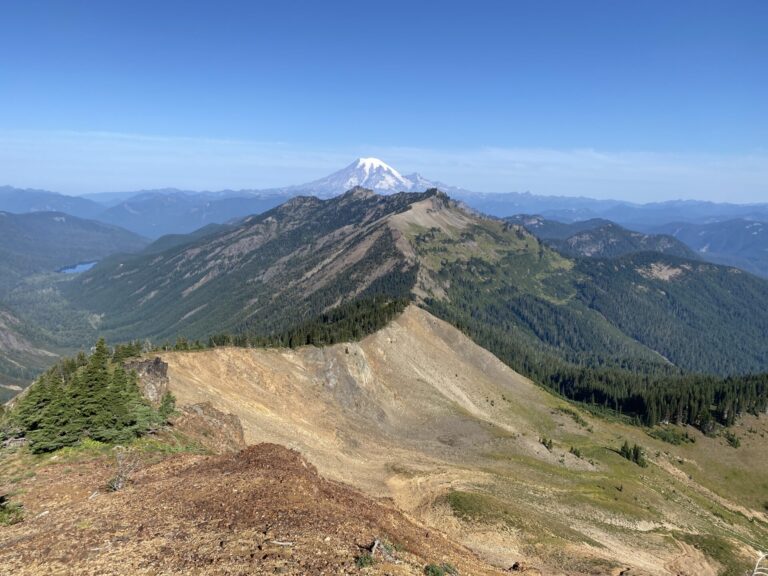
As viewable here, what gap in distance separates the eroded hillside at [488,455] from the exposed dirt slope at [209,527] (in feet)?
69.1

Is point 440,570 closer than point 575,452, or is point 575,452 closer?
point 440,570

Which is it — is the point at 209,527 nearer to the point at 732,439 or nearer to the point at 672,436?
the point at 672,436

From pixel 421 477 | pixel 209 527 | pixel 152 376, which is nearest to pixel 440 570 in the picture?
pixel 209 527

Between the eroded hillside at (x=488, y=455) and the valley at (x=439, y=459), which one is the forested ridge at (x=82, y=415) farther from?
the eroded hillside at (x=488, y=455)

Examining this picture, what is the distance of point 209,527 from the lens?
26719 mm

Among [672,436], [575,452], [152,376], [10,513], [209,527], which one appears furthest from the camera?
[672,436]

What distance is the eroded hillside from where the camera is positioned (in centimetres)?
5581

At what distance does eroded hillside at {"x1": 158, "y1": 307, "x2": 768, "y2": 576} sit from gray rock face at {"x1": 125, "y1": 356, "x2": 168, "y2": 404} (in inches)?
98.8

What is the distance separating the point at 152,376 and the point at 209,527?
44490mm

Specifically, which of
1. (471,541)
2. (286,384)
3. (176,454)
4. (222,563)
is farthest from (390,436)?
(222,563)

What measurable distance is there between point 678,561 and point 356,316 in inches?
3931

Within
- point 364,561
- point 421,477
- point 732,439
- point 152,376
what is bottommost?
point 732,439

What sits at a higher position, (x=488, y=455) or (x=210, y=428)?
(x=210, y=428)

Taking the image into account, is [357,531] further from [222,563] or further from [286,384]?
[286,384]
